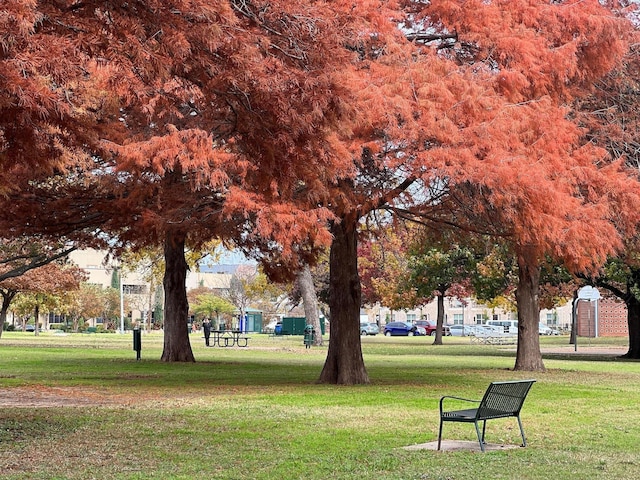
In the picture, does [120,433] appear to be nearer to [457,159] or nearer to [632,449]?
[632,449]

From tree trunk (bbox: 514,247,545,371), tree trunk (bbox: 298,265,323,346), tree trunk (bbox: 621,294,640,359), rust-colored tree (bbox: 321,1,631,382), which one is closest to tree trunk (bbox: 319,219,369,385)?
rust-colored tree (bbox: 321,1,631,382)

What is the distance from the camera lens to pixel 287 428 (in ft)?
48.1

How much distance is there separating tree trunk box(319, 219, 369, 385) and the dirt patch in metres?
5.87

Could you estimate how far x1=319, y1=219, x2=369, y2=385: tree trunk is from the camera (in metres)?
24.2

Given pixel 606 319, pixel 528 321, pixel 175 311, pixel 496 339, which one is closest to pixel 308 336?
pixel 496 339

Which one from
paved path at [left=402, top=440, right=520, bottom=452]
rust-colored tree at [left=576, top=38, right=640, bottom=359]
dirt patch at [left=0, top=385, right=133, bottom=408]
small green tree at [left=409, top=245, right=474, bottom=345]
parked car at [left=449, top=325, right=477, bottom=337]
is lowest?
dirt patch at [left=0, top=385, right=133, bottom=408]

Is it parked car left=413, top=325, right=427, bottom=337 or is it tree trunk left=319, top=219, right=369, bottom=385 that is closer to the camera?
tree trunk left=319, top=219, right=369, bottom=385

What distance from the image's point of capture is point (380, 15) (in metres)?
21.2

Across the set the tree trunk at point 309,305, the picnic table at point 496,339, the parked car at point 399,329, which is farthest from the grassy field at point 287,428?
the parked car at point 399,329

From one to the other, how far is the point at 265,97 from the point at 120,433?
5.17m

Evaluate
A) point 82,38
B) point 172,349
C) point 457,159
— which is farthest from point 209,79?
point 172,349

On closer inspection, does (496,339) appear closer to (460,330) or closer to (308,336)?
(308,336)

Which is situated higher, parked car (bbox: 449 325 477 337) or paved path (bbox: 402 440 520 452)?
parked car (bbox: 449 325 477 337)

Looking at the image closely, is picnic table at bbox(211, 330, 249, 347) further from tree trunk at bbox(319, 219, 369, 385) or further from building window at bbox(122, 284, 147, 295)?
building window at bbox(122, 284, 147, 295)
